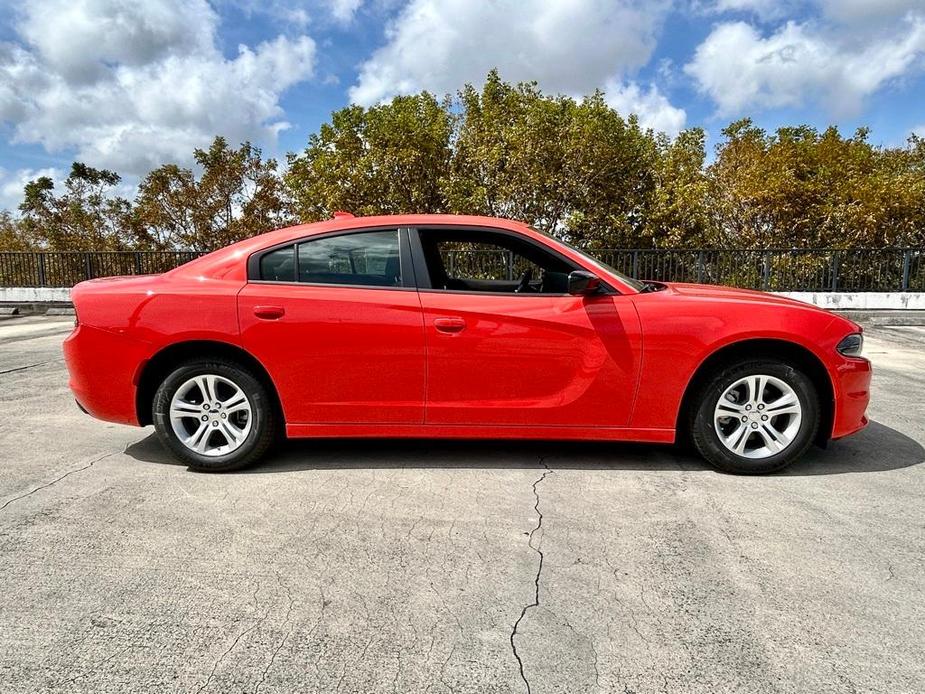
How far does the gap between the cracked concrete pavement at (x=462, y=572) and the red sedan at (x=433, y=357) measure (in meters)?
0.31

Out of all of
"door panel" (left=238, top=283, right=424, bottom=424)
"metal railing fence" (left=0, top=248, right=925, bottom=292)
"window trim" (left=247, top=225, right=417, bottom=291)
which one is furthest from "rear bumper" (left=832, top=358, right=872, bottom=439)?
"metal railing fence" (left=0, top=248, right=925, bottom=292)

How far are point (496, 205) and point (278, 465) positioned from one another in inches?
564

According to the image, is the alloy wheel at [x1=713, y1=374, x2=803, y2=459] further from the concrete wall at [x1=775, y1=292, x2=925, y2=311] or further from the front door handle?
the concrete wall at [x1=775, y1=292, x2=925, y2=311]

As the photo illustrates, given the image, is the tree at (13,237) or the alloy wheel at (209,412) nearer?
the alloy wheel at (209,412)

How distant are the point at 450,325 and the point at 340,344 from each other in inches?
26.1

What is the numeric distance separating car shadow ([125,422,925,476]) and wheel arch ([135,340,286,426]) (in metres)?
0.43

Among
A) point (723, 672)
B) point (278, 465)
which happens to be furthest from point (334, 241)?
point (723, 672)

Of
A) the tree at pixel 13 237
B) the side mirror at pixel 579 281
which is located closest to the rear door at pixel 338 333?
the side mirror at pixel 579 281

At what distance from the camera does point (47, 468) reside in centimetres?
394

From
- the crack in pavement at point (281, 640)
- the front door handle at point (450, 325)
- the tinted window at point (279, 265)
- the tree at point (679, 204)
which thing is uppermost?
the tree at point (679, 204)

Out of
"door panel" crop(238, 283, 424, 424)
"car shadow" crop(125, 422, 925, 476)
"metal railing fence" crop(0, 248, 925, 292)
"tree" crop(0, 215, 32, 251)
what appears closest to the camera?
"door panel" crop(238, 283, 424, 424)

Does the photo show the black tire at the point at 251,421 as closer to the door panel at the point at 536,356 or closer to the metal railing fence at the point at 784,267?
A: the door panel at the point at 536,356

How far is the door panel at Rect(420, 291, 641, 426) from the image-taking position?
143 inches

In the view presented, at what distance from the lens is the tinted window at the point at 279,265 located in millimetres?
3832
